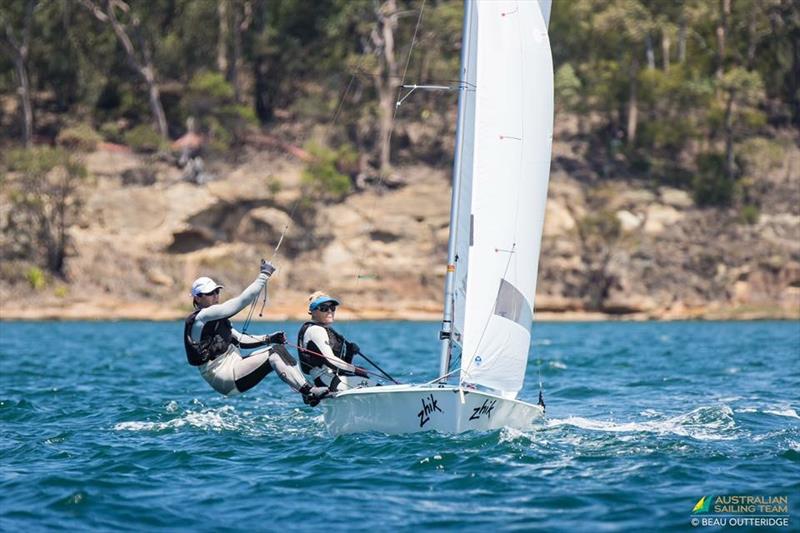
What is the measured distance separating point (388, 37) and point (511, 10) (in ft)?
148

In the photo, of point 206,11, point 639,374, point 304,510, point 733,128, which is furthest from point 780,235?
point 304,510

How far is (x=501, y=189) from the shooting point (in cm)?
1359

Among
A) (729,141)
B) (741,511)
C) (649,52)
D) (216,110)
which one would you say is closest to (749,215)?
(729,141)

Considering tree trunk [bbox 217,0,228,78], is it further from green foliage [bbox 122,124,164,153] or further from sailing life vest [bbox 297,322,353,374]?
sailing life vest [bbox 297,322,353,374]

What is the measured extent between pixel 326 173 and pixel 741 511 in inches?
1751

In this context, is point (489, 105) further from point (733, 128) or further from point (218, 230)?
point (733, 128)

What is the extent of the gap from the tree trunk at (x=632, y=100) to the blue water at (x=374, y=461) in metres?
39.8

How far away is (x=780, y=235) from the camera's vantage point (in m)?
54.9

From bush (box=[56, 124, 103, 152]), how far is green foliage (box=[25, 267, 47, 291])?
7570 mm

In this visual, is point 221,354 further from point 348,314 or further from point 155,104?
point 155,104

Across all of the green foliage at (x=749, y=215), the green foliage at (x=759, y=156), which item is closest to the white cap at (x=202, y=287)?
the green foliage at (x=749, y=215)

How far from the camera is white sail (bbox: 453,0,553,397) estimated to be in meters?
13.3

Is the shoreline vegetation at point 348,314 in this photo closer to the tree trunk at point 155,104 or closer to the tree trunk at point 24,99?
the tree trunk at point 24,99

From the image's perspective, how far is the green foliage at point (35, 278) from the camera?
49875 millimetres
